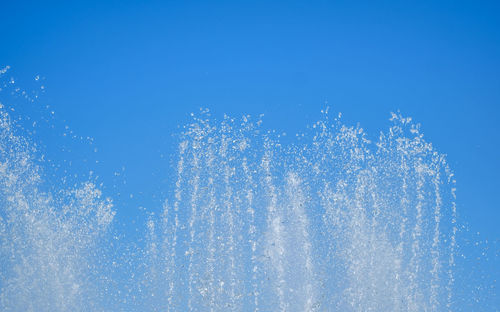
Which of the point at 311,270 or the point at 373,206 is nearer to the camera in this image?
the point at 311,270

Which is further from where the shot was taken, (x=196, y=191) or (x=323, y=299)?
(x=196, y=191)

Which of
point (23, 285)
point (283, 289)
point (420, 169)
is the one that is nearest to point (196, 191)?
point (283, 289)

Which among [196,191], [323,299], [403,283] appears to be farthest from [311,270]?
[196,191]

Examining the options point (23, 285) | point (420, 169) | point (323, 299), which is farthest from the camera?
point (420, 169)

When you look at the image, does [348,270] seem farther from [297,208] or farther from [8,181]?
[8,181]

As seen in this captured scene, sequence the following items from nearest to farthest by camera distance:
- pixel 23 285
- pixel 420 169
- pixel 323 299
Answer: pixel 323 299
pixel 23 285
pixel 420 169

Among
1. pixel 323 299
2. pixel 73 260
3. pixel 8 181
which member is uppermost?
pixel 8 181

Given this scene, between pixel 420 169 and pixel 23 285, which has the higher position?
pixel 420 169

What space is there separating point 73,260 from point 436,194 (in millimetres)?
11660

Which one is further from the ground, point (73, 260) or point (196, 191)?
point (196, 191)

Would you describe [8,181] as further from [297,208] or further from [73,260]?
[297,208]

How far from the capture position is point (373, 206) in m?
18.3

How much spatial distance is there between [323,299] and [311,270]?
104 centimetres

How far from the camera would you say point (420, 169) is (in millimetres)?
19328
